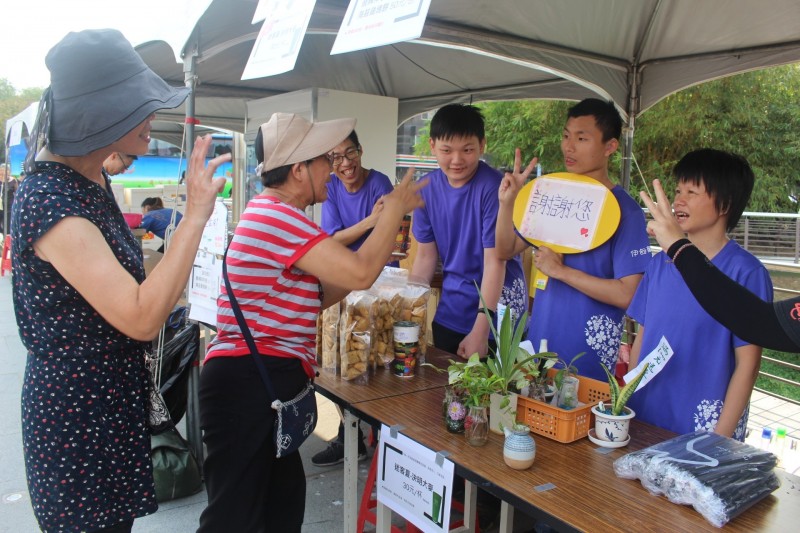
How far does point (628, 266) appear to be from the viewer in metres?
2.26

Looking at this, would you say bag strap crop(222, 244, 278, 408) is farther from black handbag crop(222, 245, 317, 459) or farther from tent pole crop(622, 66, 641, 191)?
tent pole crop(622, 66, 641, 191)

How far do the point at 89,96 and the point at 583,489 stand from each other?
1.52m

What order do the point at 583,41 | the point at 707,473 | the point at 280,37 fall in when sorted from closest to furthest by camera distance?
the point at 707,473
the point at 280,37
the point at 583,41

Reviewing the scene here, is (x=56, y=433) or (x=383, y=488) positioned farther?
(x=383, y=488)

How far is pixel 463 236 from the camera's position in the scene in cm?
288

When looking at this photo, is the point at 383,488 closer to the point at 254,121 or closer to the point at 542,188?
the point at 542,188

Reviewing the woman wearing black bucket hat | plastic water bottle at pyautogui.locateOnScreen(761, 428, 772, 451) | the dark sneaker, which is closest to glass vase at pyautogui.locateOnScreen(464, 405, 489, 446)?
the woman wearing black bucket hat

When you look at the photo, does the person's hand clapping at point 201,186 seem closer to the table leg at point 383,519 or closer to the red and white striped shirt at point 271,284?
the red and white striped shirt at point 271,284

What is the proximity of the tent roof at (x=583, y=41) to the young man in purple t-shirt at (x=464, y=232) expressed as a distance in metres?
0.96

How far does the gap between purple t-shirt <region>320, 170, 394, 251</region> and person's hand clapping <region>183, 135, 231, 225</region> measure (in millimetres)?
1935

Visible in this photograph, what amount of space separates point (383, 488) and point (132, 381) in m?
0.89

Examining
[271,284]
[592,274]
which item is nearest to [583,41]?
[592,274]

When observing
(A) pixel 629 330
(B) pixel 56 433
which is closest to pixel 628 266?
(B) pixel 56 433

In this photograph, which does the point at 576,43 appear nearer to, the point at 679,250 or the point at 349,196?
the point at 349,196
